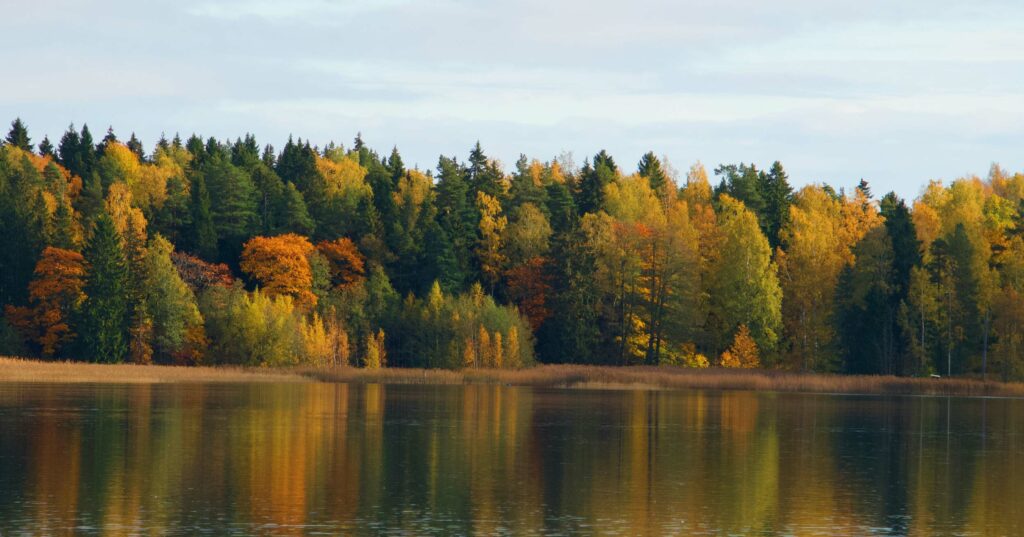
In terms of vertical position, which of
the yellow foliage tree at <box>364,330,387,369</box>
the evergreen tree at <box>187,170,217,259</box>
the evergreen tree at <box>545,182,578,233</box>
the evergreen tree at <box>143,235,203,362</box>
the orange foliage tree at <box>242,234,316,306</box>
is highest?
the evergreen tree at <box>545,182,578,233</box>

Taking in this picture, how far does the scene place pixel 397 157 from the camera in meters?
180

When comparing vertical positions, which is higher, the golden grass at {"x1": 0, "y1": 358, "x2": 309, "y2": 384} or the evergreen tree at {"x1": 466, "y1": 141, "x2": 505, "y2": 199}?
the evergreen tree at {"x1": 466, "y1": 141, "x2": 505, "y2": 199}

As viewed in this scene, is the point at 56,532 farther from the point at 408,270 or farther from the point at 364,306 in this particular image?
the point at 408,270

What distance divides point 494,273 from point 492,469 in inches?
4174

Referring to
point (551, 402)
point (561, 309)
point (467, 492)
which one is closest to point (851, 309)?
point (561, 309)

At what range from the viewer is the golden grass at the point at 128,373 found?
339 feet

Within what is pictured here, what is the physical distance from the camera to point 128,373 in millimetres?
106125

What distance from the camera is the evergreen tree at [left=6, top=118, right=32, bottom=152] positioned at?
19762 centimetres

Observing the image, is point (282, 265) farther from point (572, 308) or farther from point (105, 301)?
point (572, 308)

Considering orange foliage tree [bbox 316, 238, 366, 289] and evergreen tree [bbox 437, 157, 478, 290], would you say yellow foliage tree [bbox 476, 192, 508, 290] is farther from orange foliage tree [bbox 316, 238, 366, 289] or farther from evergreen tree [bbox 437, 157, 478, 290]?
orange foliage tree [bbox 316, 238, 366, 289]

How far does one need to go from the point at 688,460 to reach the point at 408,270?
101707mm

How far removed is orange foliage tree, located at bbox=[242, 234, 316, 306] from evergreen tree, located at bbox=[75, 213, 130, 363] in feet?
54.0

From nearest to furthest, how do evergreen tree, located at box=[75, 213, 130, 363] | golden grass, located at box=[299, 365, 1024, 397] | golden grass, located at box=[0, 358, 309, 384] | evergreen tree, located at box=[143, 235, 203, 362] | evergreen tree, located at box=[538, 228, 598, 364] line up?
golden grass, located at box=[299, 365, 1024, 397] < golden grass, located at box=[0, 358, 309, 384] < evergreen tree, located at box=[75, 213, 130, 363] < evergreen tree, located at box=[143, 235, 203, 362] < evergreen tree, located at box=[538, 228, 598, 364]

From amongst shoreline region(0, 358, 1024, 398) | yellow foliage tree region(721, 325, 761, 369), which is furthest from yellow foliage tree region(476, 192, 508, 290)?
shoreline region(0, 358, 1024, 398)
